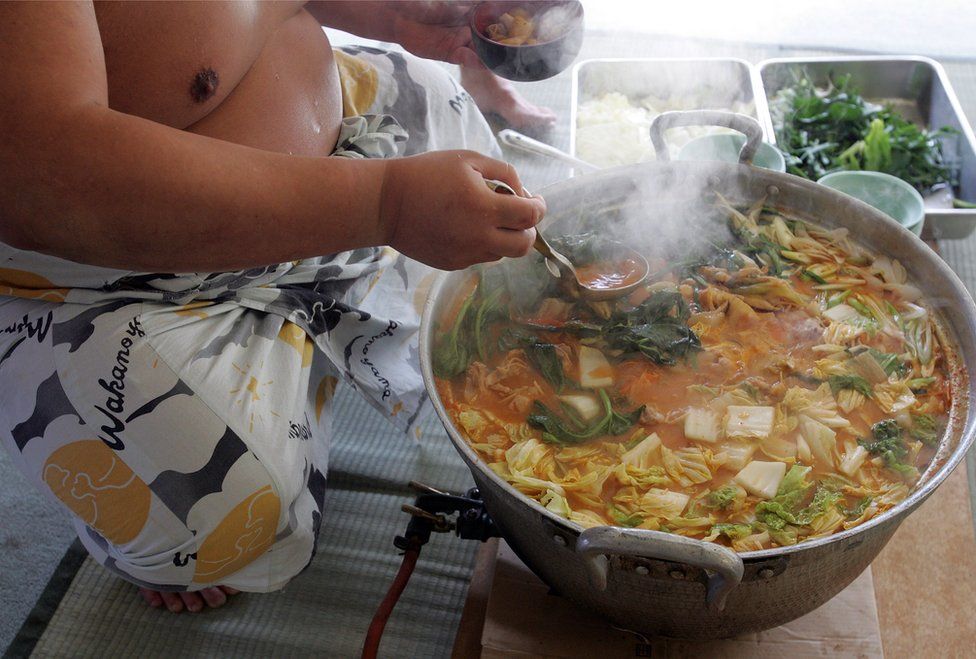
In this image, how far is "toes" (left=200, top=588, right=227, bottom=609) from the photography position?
189 cm

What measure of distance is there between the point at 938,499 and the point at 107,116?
1.90 m

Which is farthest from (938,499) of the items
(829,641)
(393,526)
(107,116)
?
(107,116)

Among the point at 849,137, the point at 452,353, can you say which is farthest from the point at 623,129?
the point at 452,353

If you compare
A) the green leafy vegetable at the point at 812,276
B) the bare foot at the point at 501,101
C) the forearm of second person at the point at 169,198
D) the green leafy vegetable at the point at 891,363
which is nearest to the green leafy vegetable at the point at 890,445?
the green leafy vegetable at the point at 891,363

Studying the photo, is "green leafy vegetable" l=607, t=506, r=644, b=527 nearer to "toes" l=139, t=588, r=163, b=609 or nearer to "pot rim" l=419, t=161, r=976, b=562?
"pot rim" l=419, t=161, r=976, b=562

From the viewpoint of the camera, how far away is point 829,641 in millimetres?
1534

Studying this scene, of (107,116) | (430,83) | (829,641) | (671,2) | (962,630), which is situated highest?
(107,116)

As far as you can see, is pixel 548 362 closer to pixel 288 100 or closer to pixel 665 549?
pixel 665 549

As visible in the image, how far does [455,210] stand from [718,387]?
61cm

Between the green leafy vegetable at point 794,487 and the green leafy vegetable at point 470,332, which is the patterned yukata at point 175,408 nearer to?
the green leafy vegetable at point 470,332

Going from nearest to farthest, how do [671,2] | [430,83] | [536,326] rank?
[536,326]
[430,83]
[671,2]

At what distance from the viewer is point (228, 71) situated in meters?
1.60

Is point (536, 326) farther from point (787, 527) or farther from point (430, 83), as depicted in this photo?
point (430, 83)

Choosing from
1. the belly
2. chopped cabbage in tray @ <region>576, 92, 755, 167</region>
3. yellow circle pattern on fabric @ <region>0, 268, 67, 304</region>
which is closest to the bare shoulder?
the belly
